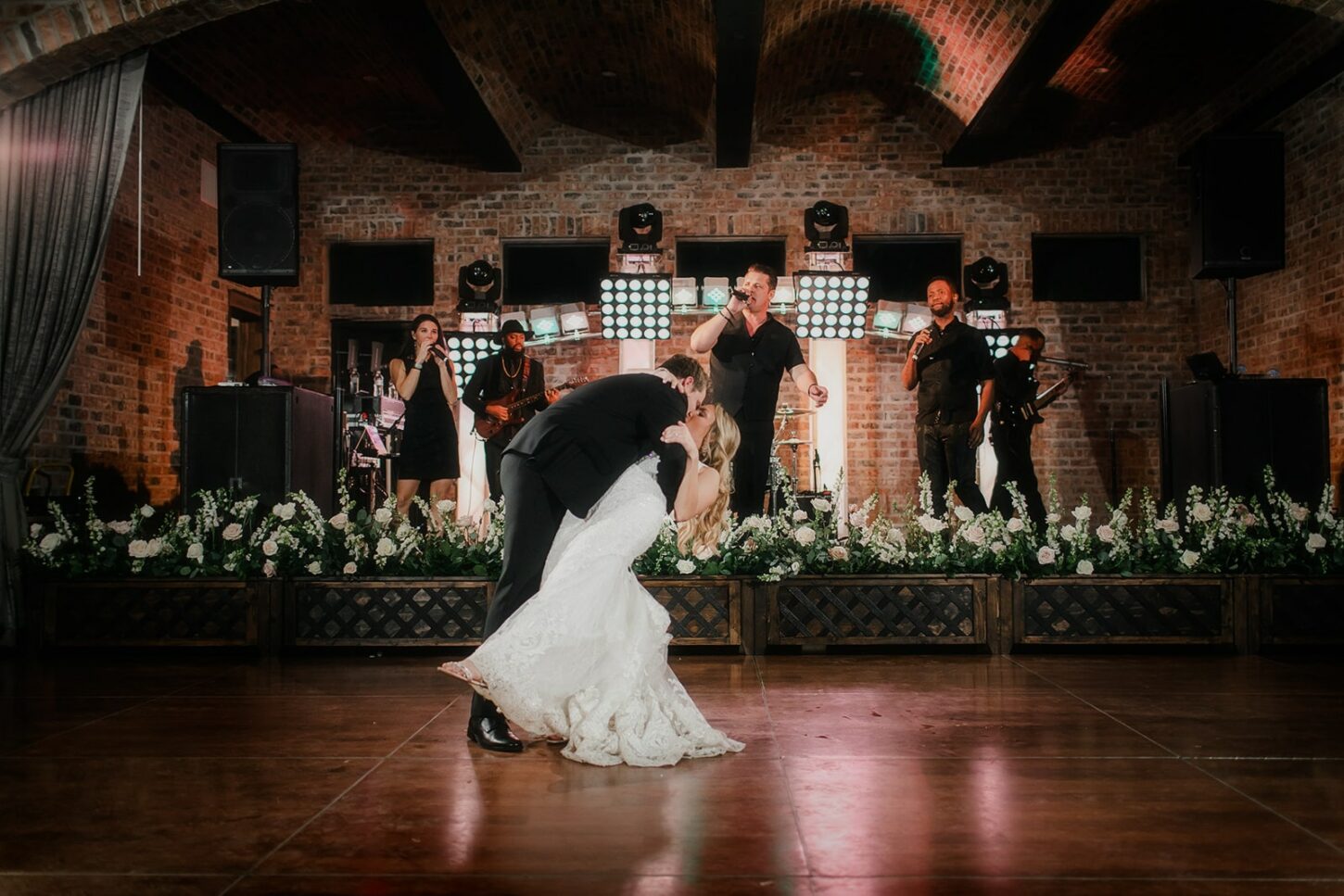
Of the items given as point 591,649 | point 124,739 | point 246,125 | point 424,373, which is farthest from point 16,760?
point 246,125

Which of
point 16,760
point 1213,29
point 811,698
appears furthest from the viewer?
point 1213,29

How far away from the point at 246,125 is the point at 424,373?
13.0 ft

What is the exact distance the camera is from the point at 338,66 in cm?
873

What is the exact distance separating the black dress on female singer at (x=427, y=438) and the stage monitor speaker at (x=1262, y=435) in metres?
4.49

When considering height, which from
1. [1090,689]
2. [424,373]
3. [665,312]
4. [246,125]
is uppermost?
[246,125]

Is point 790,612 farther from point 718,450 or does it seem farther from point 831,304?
point 831,304

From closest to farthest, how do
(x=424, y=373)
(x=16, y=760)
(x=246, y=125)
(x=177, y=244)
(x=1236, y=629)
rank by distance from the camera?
1. (x=16, y=760)
2. (x=1236, y=629)
3. (x=424, y=373)
4. (x=177, y=244)
5. (x=246, y=125)

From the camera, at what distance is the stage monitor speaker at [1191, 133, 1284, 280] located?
6.57 metres

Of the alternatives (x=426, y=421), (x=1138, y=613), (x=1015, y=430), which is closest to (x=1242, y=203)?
(x=1015, y=430)

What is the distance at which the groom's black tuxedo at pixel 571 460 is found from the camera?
3066 millimetres

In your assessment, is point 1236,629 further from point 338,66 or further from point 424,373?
point 338,66

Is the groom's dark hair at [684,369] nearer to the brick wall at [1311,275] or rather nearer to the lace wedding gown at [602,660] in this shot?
the lace wedding gown at [602,660]

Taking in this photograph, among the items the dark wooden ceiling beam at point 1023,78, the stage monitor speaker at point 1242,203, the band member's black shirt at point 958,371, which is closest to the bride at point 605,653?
the band member's black shirt at point 958,371

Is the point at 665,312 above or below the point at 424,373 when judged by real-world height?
above
